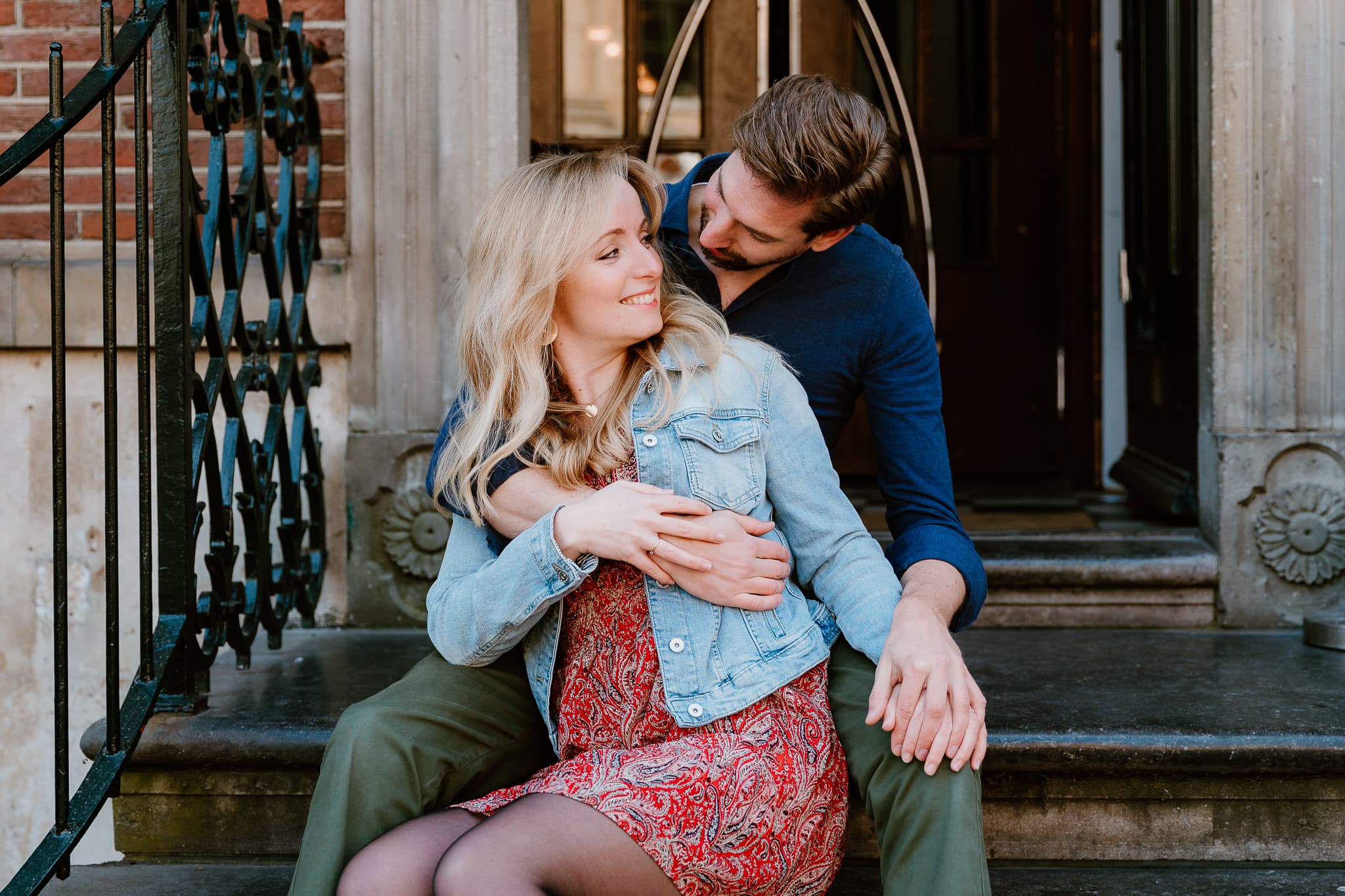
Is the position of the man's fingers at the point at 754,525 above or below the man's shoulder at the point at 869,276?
below

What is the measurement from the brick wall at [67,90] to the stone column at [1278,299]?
203cm

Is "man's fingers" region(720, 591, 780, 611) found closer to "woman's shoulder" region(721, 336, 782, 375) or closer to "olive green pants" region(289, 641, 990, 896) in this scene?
"olive green pants" region(289, 641, 990, 896)

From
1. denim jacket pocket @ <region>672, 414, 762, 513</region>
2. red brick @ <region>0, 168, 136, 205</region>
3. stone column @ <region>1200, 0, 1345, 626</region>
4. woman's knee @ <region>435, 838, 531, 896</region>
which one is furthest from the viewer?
red brick @ <region>0, 168, 136, 205</region>

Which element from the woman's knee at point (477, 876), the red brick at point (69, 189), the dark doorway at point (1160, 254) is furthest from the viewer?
the dark doorway at point (1160, 254)

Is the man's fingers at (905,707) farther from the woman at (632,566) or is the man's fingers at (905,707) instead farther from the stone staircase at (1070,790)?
the stone staircase at (1070,790)

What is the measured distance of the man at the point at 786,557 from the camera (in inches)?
62.7

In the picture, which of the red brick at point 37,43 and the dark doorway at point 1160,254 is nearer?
the red brick at point 37,43

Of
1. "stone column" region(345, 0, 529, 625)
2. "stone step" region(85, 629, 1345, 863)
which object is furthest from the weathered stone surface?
"stone step" region(85, 629, 1345, 863)

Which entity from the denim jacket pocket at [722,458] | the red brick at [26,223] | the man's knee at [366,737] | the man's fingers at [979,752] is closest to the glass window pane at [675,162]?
the red brick at [26,223]

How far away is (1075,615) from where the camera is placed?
2971 millimetres

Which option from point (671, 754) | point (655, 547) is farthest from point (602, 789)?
point (655, 547)

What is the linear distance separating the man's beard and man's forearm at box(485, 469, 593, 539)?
0.52 m

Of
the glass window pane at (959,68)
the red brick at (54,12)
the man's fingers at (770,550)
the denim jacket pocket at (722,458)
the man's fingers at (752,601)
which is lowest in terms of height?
the man's fingers at (752,601)

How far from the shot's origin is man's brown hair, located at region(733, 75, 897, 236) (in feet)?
6.22
